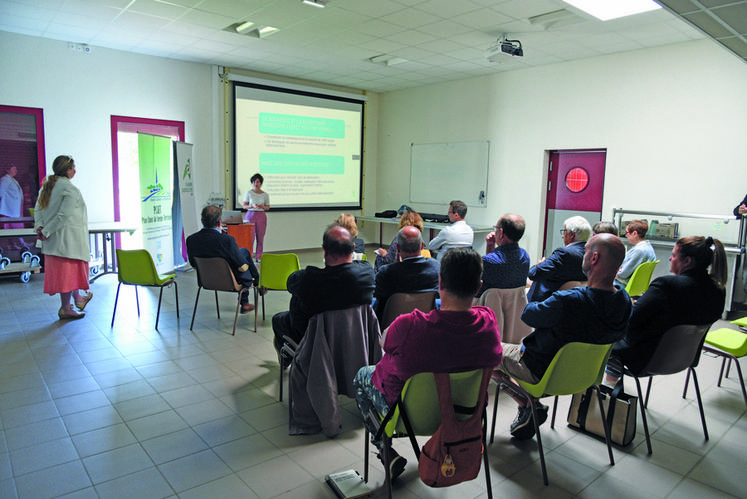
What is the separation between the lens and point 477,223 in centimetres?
851

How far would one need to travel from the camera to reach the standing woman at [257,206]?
7.86 meters

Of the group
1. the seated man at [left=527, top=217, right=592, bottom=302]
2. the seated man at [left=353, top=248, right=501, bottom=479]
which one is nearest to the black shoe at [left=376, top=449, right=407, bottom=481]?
the seated man at [left=353, top=248, right=501, bottom=479]

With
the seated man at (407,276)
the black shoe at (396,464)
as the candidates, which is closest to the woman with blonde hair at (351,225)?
the seated man at (407,276)

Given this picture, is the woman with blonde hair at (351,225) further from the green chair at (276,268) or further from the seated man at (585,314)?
the seated man at (585,314)

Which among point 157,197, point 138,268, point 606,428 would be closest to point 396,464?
point 606,428

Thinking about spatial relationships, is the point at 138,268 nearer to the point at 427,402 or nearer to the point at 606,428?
the point at 427,402

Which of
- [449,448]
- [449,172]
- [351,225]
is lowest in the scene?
[449,448]

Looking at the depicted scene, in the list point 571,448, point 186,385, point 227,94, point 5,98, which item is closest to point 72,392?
point 186,385

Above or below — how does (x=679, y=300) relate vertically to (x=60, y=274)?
above

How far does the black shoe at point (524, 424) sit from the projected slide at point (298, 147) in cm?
689

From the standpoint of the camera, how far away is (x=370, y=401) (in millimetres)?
2123

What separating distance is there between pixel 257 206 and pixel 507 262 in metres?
5.57

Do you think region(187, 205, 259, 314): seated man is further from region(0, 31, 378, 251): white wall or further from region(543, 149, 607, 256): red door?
region(543, 149, 607, 256): red door

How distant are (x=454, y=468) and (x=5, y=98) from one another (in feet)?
23.5
